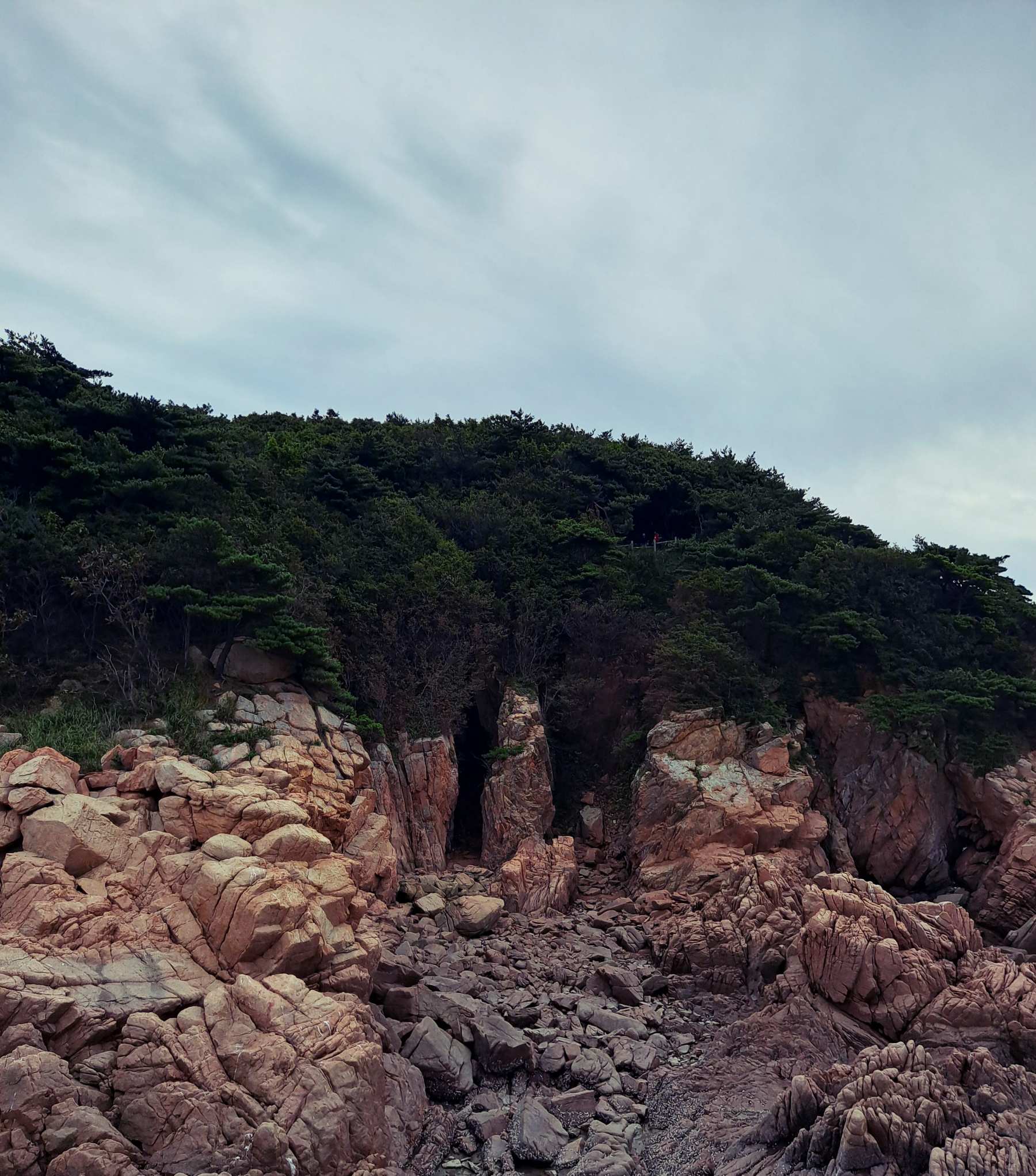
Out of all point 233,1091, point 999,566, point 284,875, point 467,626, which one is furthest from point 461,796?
point 999,566

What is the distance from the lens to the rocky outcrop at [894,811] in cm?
1844


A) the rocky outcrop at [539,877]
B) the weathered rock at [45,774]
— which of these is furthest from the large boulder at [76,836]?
the rocky outcrop at [539,877]

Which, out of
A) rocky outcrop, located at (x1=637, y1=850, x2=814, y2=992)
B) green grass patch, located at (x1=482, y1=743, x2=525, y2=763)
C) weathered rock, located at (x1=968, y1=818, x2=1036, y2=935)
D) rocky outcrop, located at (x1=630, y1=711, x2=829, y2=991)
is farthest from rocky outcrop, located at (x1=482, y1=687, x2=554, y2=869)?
weathered rock, located at (x1=968, y1=818, x2=1036, y2=935)

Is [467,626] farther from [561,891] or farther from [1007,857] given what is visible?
[1007,857]

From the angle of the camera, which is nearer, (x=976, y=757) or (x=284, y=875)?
(x=284, y=875)

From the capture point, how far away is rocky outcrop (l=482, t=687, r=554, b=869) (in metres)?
18.1

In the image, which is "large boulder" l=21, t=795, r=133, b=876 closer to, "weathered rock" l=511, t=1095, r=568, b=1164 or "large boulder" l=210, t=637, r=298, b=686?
"large boulder" l=210, t=637, r=298, b=686

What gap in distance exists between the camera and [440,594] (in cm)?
2023

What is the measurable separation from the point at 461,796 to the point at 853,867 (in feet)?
31.7

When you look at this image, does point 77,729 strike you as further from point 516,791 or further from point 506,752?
point 516,791

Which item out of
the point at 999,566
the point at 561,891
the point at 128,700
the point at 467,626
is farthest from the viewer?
the point at 999,566

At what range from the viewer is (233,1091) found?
24.7 feet

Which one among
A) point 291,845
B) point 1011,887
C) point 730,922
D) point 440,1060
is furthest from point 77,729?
point 1011,887

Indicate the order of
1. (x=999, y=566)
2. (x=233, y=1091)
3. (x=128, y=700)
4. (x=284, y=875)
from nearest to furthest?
(x=233, y=1091), (x=284, y=875), (x=128, y=700), (x=999, y=566)
